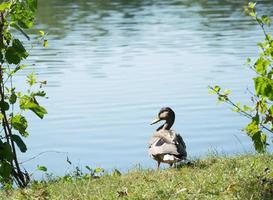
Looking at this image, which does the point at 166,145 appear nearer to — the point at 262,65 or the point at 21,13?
the point at 21,13

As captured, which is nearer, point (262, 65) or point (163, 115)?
point (262, 65)

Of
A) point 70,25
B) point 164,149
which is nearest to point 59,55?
point 70,25

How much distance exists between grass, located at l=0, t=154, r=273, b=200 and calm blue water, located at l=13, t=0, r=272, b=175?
12.1 ft

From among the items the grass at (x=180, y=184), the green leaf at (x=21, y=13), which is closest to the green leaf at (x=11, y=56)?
the green leaf at (x=21, y=13)

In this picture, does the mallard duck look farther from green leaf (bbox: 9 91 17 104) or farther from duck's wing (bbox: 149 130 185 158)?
green leaf (bbox: 9 91 17 104)

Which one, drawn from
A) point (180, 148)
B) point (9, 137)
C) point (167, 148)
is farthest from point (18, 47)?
point (180, 148)

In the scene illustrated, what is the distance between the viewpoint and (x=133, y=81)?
24.6 meters

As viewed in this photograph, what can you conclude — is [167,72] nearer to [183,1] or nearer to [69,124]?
[69,124]

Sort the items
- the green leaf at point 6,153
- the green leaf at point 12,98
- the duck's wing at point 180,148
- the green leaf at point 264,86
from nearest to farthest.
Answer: the green leaf at point 264,86
the green leaf at point 6,153
the green leaf at point 12,98
the duck's wing at point 180,148

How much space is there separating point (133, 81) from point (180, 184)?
16.4 m

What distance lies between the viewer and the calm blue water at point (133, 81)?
1636cm

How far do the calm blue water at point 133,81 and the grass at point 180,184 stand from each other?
3.68m

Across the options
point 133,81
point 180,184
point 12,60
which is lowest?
point 133,81

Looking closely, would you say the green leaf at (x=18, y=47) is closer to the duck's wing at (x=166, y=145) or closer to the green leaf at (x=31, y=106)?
the green leaf at (x=31, y=106)
